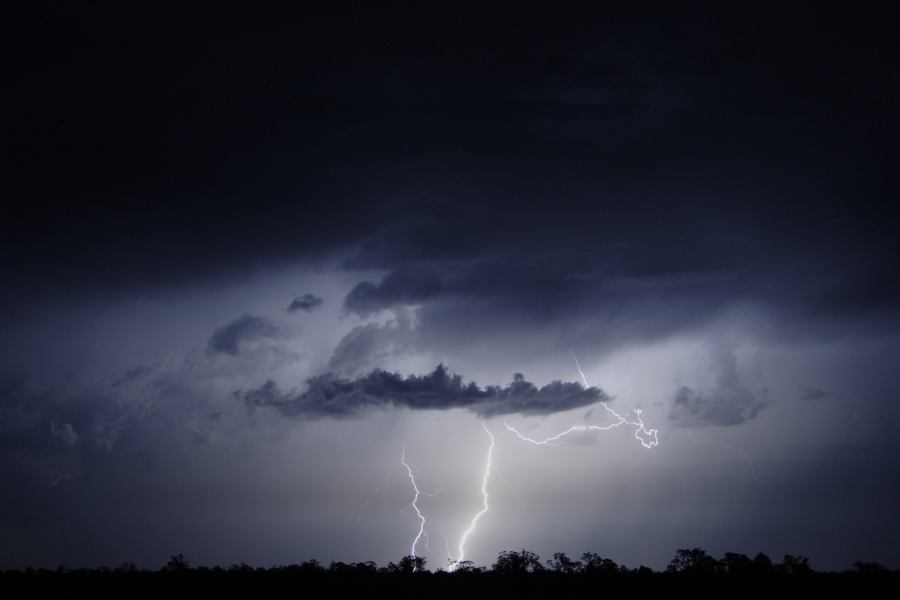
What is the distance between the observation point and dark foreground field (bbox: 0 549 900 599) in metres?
83.9

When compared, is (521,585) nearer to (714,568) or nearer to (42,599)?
(714,568)

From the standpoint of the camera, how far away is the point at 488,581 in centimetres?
9719

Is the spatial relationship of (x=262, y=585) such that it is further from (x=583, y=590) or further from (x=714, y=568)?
Answer: (x=714, y=568)

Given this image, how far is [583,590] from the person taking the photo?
3433 inches

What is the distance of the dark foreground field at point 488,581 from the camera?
3305 inches

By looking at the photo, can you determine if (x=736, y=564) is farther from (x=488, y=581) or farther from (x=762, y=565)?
(x=488, y=581)

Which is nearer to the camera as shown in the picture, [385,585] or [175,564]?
[385,585]

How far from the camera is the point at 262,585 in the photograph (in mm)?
91125

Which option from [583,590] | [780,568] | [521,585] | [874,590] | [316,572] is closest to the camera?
[874,590]

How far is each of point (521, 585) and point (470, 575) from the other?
440 inches

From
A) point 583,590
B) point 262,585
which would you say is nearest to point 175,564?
point 262,585

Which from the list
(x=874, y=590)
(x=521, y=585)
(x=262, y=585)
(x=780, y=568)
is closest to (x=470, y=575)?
(x=521, y=585)

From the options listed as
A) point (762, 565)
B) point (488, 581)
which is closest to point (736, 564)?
point (762, 565)

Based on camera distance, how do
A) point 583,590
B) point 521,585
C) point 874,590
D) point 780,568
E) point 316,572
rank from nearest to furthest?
point 874,590 < point 583,590 < point 521,585 < point 780,568 < point 316,572
